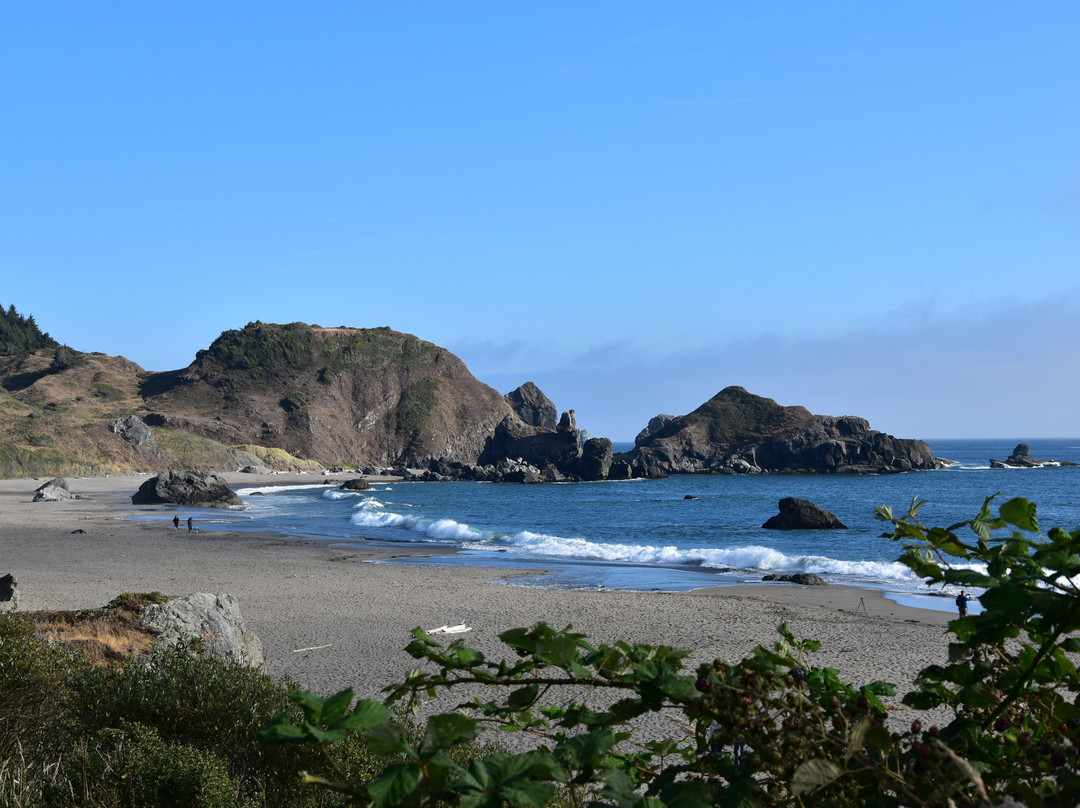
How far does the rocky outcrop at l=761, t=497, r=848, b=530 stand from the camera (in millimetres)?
41781

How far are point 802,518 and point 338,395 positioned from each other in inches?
4522

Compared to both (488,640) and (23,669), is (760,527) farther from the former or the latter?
(23,669)

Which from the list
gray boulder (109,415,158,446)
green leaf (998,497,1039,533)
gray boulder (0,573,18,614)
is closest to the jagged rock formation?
gray boulder (109,415,158,446)

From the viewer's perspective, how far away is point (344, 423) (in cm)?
14188

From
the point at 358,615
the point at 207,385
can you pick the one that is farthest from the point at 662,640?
the point at 207,385

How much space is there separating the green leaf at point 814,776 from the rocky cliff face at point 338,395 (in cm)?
12597

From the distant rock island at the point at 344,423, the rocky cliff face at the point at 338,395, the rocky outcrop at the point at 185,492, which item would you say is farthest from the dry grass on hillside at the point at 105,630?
the rocky cliff face at the point at 338,395

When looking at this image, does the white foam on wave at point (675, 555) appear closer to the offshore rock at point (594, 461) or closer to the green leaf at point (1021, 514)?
the green leaf at point (1021, 514)

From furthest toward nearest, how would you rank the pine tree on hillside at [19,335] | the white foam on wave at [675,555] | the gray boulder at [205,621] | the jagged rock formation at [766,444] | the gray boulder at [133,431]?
the pine tree on hillside at [19,335] < the jagged rock formation at [766,444] < the gray boulder at [133,431] < the white foam on wave at [675,555] < the gray boulder at [205,621]

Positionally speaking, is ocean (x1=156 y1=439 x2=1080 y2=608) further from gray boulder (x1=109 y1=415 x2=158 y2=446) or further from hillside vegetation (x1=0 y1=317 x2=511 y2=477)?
hillside vegetation (x1=0 y1=317 x2=511 y2=477)

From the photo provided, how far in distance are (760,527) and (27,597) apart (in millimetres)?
35611

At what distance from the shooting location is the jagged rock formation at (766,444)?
109 metres

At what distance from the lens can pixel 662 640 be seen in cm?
1356

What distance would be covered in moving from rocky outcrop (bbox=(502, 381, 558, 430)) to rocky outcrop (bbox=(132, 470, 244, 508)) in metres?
122
